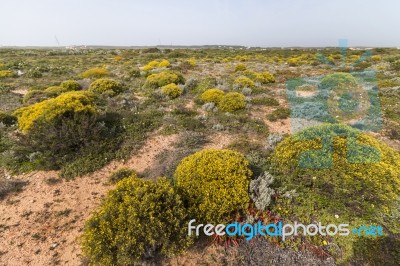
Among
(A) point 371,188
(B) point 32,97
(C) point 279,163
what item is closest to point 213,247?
(C) point 279,163

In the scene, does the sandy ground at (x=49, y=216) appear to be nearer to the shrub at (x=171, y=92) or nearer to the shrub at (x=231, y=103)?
the shrub at (x=231, y=103)

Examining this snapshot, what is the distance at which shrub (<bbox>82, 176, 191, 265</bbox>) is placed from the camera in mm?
4223

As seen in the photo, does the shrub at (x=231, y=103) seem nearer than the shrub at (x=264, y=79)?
Yes

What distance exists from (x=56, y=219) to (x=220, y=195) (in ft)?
12.7

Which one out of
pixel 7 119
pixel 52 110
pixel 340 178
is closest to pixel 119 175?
pixel 52 110

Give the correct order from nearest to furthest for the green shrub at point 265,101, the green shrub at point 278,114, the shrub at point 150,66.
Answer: the green shrub at point 278,114, the green shrub at point 265,101, the shrub at point 150,66

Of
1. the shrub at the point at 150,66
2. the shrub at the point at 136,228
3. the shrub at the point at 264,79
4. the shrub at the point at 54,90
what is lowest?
the shrub at the point at 136,228

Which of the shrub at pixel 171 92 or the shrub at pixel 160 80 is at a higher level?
the shrub at pixel 160 80

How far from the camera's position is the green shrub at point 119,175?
273 inches

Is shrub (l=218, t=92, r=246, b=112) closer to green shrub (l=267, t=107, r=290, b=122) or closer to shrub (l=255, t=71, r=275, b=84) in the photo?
green shrub (l=267, t=107, r=290, b=122)

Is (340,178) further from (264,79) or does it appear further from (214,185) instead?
(264,79)

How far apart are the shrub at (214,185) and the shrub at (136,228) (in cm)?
44

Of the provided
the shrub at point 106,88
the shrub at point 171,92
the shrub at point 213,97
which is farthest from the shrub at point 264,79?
the shrub at point 106,88

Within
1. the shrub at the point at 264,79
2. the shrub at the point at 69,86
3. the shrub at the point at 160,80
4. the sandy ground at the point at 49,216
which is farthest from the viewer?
the shrub at the point at 264,79
